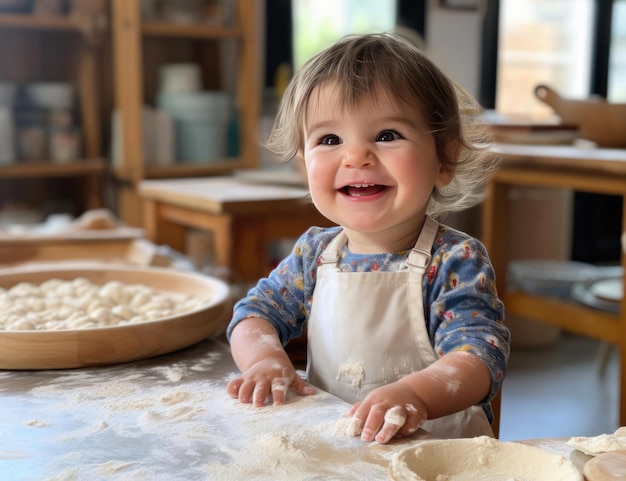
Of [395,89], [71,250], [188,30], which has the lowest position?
[71,250]

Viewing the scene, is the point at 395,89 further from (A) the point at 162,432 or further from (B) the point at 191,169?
(B) the point at 191,169

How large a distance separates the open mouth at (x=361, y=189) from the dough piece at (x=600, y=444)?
1.24 ft

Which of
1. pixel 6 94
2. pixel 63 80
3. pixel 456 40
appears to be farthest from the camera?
pixel 456 40

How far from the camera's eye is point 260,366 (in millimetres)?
914

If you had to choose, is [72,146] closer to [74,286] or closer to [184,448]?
[74,286]

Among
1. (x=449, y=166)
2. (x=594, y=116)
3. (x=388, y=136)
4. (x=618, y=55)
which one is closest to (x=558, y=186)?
(x=594, y=116)

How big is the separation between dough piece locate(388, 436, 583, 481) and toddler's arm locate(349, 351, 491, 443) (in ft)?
0.26

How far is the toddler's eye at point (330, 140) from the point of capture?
0.96 meters

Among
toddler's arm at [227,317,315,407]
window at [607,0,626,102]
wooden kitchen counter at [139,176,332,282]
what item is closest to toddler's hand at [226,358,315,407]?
toddler's arm at [227,317,315,407]

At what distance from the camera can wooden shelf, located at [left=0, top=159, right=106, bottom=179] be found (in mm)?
2908

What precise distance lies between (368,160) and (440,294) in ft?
0.60

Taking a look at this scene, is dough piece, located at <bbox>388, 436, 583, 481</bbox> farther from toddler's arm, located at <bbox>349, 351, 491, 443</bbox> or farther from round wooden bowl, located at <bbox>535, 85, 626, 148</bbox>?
round wooden bowl, located at <bbox>535, 85, 626, 148</bbox>

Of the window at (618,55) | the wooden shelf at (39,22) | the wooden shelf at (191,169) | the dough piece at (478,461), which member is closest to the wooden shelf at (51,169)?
the wooden shelf at (191,169)

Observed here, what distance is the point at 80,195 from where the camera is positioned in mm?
3311
